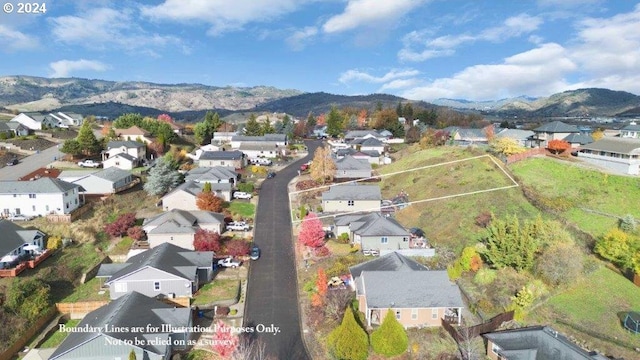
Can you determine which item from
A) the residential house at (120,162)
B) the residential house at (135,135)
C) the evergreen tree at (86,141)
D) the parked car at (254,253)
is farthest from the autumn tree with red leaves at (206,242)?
the residential house at (135,135)

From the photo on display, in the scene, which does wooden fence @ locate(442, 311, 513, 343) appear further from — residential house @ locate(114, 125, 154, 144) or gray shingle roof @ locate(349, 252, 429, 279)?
residential house @ locate(114, 125, 154, 144)

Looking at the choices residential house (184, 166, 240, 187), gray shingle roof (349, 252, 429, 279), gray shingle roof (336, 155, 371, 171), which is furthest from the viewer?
gray shingle roof (336, 155, 371, 171)

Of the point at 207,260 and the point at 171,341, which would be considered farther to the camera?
the point at 207,260

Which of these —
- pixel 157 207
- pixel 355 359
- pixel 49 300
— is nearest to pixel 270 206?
pixel 157 207

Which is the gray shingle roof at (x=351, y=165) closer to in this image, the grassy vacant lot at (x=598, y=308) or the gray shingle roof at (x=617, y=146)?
the gray shingle roof at (x=617, y=146)

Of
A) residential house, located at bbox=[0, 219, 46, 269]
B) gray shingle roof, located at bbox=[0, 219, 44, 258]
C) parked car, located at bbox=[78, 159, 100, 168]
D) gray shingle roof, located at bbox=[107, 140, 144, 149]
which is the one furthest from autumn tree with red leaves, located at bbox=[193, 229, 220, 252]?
gray shingle roof, located at bbox=[107, 140, 144, 149]

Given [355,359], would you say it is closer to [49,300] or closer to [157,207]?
[49,300]
